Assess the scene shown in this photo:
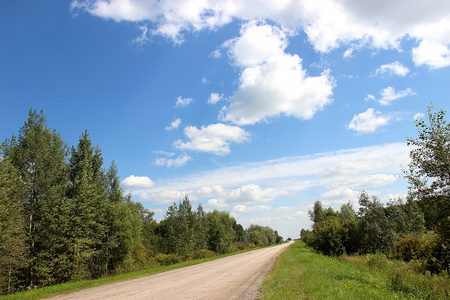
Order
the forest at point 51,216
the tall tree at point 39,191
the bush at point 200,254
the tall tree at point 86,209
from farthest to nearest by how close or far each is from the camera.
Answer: the bush at point 200,254 < the tall tree at point 86,209 < the tall tree at point 39,191 < the forest at point 51,216

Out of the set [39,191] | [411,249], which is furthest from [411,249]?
[39,191]

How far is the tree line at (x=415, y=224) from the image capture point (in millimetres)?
10852

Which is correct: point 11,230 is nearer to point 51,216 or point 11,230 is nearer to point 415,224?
point 51,216

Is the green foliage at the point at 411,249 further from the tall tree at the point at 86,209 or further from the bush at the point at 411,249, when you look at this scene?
the tall tree at the point at 86,209

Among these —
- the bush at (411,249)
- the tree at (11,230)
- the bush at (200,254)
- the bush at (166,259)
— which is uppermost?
the tree at (11,230)

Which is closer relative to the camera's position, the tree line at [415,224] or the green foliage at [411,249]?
the tree line at [415,224]

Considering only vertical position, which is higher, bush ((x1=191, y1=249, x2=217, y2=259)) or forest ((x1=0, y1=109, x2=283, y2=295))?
forest ((x1=0, y1=109, x2=283, y2=295))

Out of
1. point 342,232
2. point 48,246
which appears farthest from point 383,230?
point 48,246

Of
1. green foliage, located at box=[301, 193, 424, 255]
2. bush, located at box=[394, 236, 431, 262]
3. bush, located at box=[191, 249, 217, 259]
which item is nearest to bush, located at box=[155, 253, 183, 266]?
bush, located at box=[191, 249, 217, 259]

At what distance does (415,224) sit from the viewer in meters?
25.6

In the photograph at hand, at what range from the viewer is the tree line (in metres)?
10.9

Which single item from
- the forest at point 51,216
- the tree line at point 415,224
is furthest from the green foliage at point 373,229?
the forest at point 51,216

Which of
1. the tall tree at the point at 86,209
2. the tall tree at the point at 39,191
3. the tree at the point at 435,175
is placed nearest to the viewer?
the tree at the point at 435,175

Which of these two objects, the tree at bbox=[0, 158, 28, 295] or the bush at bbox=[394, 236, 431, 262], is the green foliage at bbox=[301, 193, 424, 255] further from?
the tree at bbox=[0, 158, 28, 295]
